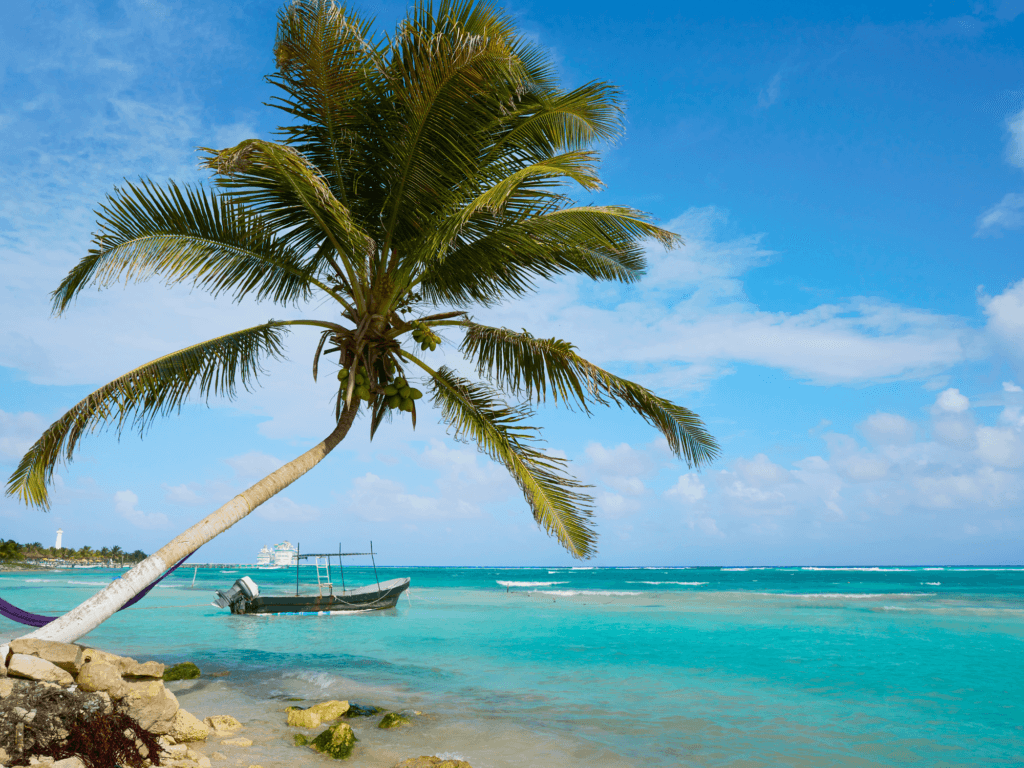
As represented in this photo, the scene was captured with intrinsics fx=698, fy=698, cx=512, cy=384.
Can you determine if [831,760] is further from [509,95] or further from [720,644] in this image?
[720,644]

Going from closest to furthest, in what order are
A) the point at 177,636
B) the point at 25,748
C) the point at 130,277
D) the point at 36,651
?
the point at 25,748 → the point at 36,651 → the point at 130,277 → the point at 177,636

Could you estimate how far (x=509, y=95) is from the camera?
6035 mm

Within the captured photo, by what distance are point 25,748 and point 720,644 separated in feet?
48.4

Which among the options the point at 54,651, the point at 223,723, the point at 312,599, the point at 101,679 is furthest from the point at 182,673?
the point at 312,599

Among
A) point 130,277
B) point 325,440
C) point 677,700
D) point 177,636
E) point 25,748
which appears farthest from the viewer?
point 177,636

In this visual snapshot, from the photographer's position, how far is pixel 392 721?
7.03 meters

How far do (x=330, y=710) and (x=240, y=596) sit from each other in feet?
51.5

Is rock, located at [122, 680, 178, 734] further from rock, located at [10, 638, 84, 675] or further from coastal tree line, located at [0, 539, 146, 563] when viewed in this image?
coastal tree line, located at [0, 539, 146, 563]

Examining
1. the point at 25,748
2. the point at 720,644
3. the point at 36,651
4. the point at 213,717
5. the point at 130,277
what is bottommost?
the point at 720,644

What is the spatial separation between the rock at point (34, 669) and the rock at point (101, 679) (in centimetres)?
15

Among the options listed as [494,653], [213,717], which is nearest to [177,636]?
[494,653]

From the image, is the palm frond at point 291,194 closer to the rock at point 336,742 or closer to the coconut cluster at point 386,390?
the coconut cluster at point 386,390

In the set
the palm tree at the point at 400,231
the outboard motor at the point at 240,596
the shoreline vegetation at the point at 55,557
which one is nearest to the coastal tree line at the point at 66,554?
the shoreline vegetation at the point at 55,557

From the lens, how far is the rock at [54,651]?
4594 millimetres
